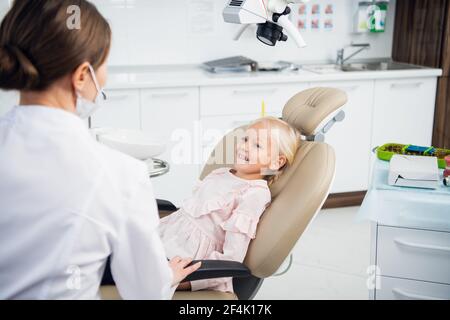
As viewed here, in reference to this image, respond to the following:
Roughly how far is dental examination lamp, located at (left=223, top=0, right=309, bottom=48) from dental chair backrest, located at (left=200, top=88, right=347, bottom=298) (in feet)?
0.72

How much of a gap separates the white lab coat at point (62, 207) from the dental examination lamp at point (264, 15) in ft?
2.56

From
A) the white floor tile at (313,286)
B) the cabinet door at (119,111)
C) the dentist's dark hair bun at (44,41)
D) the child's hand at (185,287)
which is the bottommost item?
the white floor tile at (313,286)

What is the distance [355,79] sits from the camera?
320 cm

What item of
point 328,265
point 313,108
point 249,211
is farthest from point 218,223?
point 328,265

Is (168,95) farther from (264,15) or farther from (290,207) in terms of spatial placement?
(290,207)

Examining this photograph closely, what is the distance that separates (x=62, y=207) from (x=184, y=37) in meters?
2.65

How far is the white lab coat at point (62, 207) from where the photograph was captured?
36.7 inches

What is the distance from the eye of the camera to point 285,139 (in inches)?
69.9

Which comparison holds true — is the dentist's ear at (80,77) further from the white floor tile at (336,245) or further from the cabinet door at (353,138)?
the cabinet door at (353,138)

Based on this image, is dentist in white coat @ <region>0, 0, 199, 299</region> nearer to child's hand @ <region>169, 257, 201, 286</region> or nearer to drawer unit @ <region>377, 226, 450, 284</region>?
child's hand @ <region>169, 257, 201, 286</region>

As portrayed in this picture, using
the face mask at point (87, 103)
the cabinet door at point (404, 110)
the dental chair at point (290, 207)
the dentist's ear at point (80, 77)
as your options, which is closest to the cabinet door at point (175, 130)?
the cabinet door at point (404, 110)

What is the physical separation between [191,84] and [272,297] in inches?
48.7

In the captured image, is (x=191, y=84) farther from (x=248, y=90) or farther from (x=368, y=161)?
(x=368, y=161)

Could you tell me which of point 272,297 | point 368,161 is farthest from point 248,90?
point 272,297
